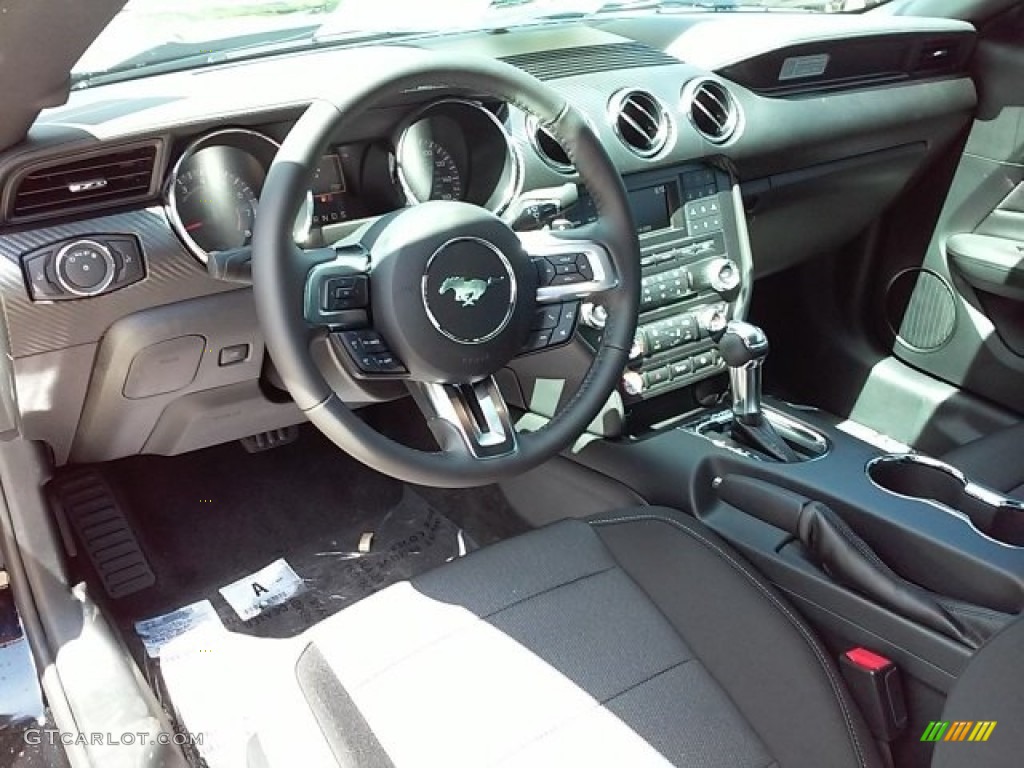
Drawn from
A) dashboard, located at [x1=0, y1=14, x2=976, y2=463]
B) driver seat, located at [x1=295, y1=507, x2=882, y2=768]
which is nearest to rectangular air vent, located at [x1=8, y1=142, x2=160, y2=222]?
dashboard, located at [x1=0, y1=14, x2=976, y2=463]

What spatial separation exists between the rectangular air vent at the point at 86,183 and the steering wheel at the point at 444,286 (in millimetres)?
279

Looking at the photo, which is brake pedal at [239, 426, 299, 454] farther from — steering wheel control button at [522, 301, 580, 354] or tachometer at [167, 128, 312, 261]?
steering wheel control button at [522, 301, 580, 354]

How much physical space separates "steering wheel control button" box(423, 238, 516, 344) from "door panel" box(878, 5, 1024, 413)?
143 centimetres

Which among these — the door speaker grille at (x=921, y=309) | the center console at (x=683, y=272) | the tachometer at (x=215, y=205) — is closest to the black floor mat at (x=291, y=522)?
the center console at (x=683, y=272)

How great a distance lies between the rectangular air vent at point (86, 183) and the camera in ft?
4.70

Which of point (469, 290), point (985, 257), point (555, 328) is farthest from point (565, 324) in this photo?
point (985, 257)

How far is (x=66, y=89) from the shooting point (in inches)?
54.1

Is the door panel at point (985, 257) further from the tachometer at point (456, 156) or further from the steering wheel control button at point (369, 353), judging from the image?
the steering wheel control button at point (369, 353)

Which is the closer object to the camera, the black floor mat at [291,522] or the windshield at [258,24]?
the windshield at [258,24]

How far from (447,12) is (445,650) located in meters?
1.27

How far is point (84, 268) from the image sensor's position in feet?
4.87

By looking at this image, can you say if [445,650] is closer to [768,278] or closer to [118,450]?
[118,450]

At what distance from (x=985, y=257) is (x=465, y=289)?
5.05 ft

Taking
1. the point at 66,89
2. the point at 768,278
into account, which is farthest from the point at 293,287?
the point at 768,278
